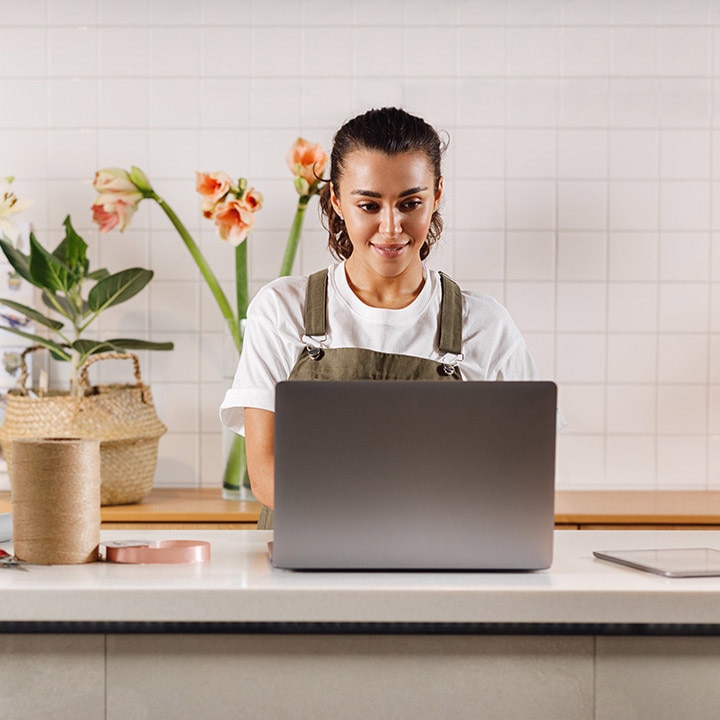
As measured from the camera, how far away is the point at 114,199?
114 inches

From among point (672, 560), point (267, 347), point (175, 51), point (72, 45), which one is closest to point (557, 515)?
point (267, 347)

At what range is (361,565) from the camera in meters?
1.31

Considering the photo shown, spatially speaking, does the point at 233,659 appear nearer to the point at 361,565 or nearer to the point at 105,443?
the point at 361,565

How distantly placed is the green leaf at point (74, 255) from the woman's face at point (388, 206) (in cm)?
109

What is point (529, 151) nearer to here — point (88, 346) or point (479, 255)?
point (479, 255)

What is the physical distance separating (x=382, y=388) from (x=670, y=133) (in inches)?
92.6

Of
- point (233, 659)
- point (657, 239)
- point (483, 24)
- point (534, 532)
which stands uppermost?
point (483, 24)

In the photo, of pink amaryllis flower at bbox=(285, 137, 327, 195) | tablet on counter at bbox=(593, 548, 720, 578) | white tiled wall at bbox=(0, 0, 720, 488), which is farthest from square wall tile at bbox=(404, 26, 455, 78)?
tablet on counter at bbox=(593, 548, 720, 578)

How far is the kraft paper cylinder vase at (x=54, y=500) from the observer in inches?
54.6

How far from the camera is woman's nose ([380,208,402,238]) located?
2.06 meters

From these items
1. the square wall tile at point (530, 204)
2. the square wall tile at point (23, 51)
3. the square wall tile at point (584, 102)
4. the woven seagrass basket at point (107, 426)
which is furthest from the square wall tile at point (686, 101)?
the square wall tile at point (23, 51)

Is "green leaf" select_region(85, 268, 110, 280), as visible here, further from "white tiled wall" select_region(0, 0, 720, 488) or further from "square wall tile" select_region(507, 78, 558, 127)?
"square wall tile" select_region(507, 78, 558, 127)

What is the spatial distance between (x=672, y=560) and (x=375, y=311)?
934 mm

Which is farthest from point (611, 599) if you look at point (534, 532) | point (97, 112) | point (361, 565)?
point (97, 112)
